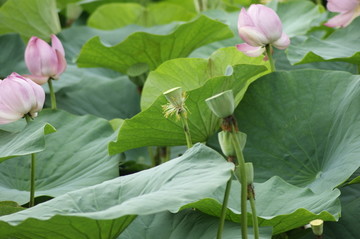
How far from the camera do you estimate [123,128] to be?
1.52 meters

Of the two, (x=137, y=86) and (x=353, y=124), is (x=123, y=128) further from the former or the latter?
(x=137, y=86)

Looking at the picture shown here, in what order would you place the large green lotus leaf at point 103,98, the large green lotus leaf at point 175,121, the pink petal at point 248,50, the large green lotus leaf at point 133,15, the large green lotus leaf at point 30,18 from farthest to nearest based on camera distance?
the large green lotus leaf at point 133,15, the large green lotus leaf at point 30,18, the large green lotus leaf at point 103,98, the pink petal at point 248,50, the large green lotus leaf at point 175,121

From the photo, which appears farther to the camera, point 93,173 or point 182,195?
point 93,173

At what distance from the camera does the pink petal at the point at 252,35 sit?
153cm

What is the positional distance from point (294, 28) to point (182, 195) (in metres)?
1.35

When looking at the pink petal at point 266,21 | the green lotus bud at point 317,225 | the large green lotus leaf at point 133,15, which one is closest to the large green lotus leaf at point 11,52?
the large green lotus leaf at point 133,15

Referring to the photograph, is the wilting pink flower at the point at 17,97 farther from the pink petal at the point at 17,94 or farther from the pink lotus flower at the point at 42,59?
the pink lotus flower at the point at 42,59

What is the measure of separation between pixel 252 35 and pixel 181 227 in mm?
500

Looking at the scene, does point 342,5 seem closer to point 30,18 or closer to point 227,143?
point 227,143

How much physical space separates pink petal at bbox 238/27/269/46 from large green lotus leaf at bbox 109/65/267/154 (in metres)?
0.06

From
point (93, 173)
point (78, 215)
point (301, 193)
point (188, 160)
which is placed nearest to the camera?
point (78, 215)

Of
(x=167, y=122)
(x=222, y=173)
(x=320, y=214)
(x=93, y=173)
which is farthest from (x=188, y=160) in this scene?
(x=93, y=173)

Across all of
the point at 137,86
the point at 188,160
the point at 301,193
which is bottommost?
the point at 137,86

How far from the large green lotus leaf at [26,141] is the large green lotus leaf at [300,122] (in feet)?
1.52
